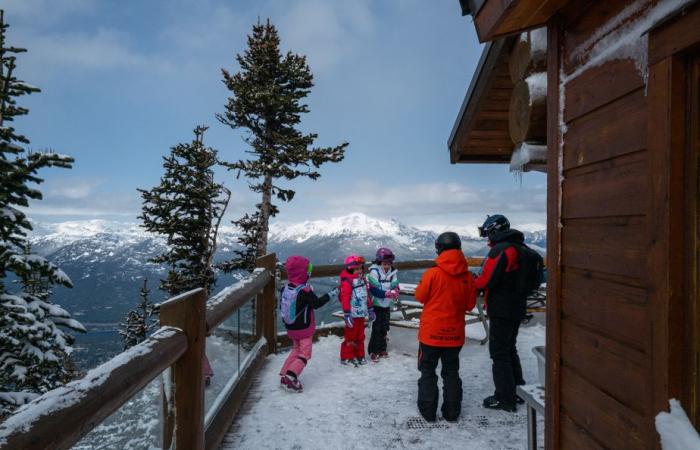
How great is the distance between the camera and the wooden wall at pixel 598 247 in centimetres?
174

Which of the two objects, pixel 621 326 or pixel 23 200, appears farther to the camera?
pixel 23 200

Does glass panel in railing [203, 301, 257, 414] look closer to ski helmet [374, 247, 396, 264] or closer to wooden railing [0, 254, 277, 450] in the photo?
wooden railing [0, 254, 277, 450]

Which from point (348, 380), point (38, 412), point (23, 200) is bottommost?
point (348, 380)

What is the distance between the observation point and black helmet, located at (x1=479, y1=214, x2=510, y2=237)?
442 cm

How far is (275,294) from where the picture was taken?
6539 millimetres

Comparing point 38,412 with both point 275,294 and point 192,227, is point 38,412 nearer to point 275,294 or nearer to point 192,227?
point 275,294

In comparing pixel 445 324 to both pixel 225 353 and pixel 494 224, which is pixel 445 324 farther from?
pixel 225 353

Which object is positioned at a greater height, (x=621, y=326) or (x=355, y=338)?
(x=621, y=326)

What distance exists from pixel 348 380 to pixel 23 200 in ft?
34.4

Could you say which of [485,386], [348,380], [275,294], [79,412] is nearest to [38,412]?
[79,412]

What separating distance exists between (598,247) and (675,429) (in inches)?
33.3

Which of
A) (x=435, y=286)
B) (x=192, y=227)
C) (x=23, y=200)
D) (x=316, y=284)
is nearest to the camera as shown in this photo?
(x=435, y=286)

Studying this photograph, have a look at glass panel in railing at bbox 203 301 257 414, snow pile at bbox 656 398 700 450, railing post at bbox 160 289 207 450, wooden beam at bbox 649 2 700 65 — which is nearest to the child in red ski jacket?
glass panel in railing at bbox 203 301 257 414

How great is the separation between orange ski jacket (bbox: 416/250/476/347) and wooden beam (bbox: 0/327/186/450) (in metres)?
2.69
